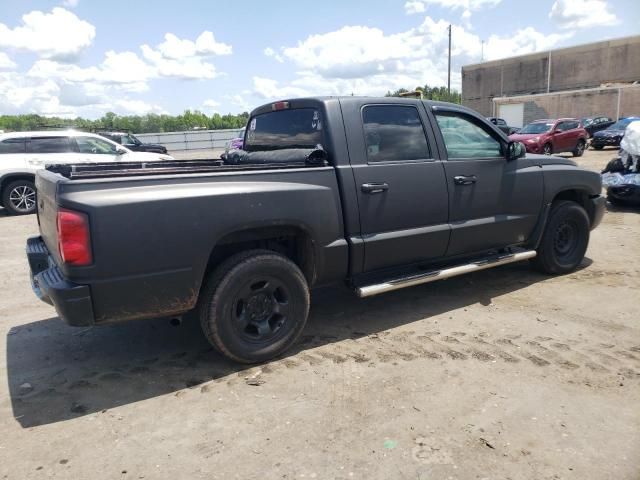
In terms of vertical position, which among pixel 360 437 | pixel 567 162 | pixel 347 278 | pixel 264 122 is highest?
pixel 264 122

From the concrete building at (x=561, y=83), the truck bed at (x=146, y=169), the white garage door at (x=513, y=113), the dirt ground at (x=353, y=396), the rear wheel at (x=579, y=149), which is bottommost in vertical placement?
the dirt ground at (x=353, y=396)

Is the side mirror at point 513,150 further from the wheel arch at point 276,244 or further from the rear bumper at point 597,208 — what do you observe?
the wheel arch at point 276,244

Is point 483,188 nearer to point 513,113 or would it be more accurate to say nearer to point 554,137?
point 554,137

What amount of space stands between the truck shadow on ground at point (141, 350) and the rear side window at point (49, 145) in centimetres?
785

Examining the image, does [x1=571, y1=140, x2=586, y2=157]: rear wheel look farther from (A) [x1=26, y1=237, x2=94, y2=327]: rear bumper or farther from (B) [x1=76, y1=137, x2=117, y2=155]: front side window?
(A) [x1=26, y1=237, x2=94, y2=327]: rear bumper

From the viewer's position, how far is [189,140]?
45.6 m

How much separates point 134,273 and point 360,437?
5.42 ft

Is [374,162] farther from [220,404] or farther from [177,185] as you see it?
[220,404]

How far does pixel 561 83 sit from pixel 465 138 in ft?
184

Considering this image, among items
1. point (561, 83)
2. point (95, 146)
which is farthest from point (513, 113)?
point (95, 146)

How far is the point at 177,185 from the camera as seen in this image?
3.20 m

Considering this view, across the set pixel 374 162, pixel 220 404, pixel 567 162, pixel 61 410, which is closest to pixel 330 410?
pixel 220 404

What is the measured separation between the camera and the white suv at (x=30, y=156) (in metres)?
10.7

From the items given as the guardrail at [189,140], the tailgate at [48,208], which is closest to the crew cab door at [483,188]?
the tailgate at [48,208]
